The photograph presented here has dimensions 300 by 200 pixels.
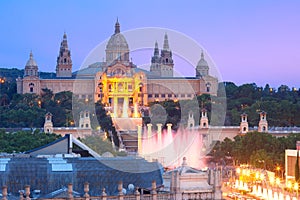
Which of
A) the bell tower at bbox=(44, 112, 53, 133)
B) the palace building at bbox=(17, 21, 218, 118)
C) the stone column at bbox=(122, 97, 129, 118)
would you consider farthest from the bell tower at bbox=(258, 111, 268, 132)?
the palace building at bbox=(17, 21, 218, 118)

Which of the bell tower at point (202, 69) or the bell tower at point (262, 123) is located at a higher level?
the bell tower at point (202, 69)

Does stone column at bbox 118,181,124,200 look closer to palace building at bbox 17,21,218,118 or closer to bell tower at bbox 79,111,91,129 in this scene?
bell tower at bbox 79,111,91,129

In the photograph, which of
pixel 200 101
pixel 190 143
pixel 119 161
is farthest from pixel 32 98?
pixel 119 161

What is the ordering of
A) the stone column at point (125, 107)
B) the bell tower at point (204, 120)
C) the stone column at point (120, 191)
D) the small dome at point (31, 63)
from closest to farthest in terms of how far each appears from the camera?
1. the stone column at point (120, 191)
2. the bell tower at point (204, 120)
3. the stone column at point (125, 107)
4. the small dome at point (31, 63)

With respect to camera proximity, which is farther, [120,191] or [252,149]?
[252,149]

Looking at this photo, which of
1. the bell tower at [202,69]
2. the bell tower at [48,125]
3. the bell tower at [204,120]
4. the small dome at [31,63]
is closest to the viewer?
the bell tower at [48,125]

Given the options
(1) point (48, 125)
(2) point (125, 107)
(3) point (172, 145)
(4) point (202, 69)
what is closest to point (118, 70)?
(4) point (202, 69)

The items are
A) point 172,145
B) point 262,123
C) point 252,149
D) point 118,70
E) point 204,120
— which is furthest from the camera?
point 118,70

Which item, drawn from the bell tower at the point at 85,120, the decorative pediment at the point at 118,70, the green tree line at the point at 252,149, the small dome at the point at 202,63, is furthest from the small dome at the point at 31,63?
the green tree line at the point at 252,149

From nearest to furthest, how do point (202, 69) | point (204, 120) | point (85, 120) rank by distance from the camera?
point (204, 120) < point (85, 120) < point (202, 69)

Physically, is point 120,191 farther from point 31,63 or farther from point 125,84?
point 31,63

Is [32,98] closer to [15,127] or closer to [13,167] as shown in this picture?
[15,127]

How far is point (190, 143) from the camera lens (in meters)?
118

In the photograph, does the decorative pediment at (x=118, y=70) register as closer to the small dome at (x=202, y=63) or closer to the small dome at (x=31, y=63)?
the small dome at (x=202, y=63)
